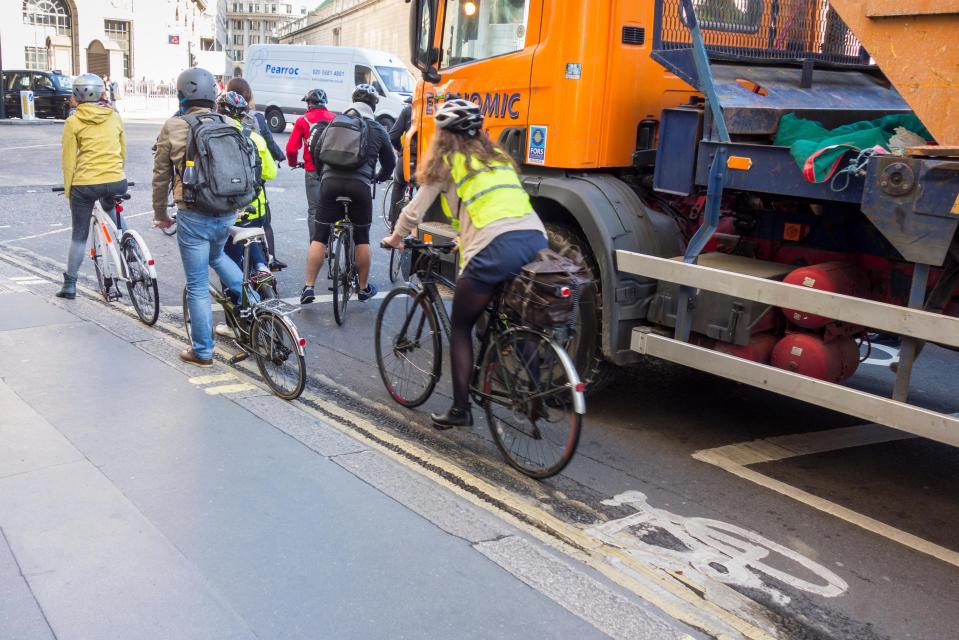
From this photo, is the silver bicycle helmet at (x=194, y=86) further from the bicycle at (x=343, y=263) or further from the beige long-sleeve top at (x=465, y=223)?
the beige long-sleeve top at (x=465, y=223)

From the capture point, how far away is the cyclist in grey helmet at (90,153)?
7.26m

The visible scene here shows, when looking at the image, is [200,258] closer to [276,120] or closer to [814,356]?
[814,356]

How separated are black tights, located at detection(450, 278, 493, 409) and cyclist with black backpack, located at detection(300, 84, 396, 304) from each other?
308cm

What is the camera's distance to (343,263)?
7.89 metres

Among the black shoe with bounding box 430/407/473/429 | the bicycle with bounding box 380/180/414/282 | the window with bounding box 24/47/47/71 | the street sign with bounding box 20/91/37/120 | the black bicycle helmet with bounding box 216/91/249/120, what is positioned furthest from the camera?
the window with bounding box 24/47/47/71

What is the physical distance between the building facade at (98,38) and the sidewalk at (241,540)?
4886 centimetres

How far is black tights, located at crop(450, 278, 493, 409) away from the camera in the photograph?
4.71m

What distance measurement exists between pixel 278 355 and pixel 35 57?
5209 centimetres

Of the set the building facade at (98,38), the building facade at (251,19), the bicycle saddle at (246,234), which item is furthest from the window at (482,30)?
the building facade at (251,19)

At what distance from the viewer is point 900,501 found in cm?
464

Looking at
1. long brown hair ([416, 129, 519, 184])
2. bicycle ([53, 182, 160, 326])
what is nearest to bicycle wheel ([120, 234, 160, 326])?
bicycle ([53, 182, 160, 326])

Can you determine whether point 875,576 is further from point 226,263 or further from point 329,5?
point 329,5

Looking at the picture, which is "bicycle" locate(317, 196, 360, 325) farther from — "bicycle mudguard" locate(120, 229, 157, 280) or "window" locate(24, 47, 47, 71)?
"window" locate(24, 47, 47, 71)

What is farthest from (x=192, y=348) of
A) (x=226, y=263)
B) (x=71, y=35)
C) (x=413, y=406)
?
(x=71, y=35)
